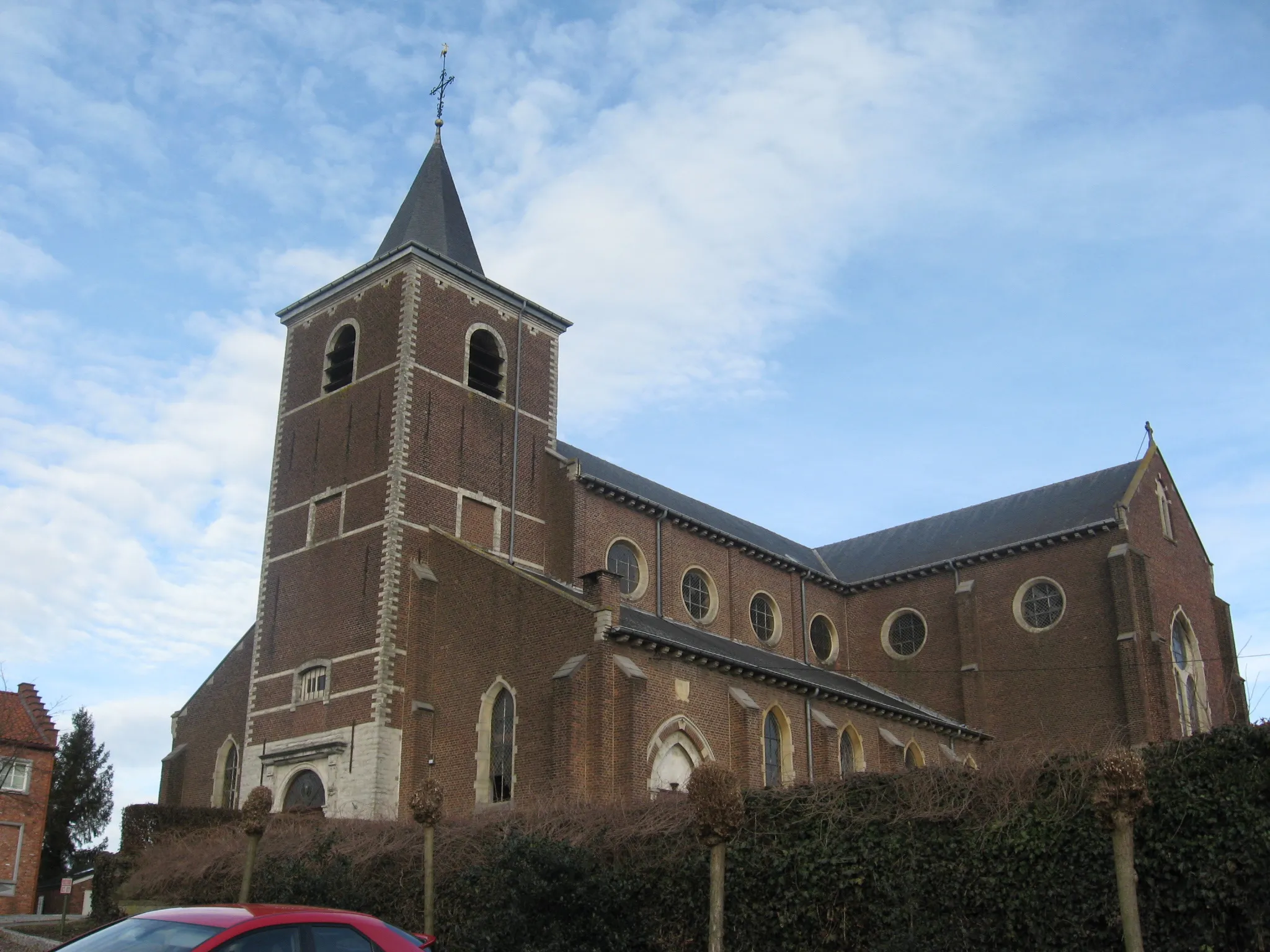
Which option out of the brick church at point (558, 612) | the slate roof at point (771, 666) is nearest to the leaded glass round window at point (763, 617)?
the brick church at point (558, 612)

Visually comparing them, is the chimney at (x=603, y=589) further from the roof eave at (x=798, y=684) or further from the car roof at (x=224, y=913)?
the car roof at (x=224, y=913)

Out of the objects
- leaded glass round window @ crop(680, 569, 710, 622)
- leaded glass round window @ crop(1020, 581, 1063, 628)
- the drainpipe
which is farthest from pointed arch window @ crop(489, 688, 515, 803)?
leaded glass round window @ crop(1020, 581, 1063, 628)

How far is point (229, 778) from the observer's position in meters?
28.6

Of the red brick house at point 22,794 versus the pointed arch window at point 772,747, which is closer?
the pointed arch window at point 772,747

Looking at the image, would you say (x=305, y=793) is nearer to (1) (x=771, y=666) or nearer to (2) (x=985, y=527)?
(1) (x=771, y=666)

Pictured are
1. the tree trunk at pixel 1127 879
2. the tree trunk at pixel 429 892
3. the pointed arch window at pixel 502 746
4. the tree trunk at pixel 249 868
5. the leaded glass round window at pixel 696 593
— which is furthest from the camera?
the leaded glass round window at pixel 696 593

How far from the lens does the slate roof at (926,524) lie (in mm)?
32500

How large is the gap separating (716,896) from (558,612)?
1346 cm

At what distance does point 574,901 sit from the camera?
11945 millimetres

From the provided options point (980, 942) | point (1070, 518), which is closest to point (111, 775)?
point (1070, 518)

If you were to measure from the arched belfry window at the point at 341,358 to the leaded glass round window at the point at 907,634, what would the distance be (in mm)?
18069

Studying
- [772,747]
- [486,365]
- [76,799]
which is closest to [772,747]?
[772,747]

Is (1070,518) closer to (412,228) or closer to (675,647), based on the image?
(675,647)

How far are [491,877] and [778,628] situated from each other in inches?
835
